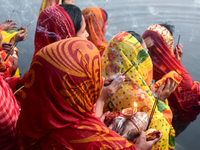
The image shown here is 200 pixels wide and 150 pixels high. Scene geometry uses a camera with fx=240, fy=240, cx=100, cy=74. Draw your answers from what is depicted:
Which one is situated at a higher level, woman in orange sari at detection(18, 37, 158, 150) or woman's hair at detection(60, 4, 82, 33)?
woman's hair at detection(60, 4, 82, 33)

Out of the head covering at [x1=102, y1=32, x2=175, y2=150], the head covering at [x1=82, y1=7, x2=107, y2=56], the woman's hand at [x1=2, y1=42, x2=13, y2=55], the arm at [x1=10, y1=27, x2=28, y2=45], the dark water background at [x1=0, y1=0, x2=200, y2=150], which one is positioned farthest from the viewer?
the dark water background at [x1=0, y1=0, x2=200, y2=150]

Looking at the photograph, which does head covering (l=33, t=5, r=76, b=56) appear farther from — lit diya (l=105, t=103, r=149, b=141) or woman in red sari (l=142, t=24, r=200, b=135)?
woman in red sari (l=142, t=24, r=200, b=135)

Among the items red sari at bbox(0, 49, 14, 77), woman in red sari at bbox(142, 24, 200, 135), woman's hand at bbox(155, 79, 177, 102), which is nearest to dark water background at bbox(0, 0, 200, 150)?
woman in red sari at bbox(142, 24, 200, 135)

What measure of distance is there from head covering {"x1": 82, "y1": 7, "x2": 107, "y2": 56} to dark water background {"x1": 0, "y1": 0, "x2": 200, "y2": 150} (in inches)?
46.5

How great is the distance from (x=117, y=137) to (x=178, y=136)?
1.76 metres

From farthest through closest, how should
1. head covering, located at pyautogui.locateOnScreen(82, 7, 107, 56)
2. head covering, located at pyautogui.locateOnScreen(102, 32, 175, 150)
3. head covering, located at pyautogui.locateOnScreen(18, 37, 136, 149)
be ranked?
head covering, located at pyautogui.locateOnScreen(82, 7, 107, 56) < head covering, located at pyautogui.locateOnScreen(102, 32, 175, 150) < head covering, located at pyautogui.locateOnScreen(18, 37, 136, 149)

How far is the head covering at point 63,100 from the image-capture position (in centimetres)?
108

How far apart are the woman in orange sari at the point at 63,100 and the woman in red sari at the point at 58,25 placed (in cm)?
91

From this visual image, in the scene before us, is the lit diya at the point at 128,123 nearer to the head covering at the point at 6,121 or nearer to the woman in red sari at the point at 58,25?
the head covering at the point at 6,121

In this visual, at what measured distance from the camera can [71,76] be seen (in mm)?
1082

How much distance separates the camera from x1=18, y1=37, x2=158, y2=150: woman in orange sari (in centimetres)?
108

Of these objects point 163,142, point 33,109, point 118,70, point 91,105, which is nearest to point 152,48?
point 118,70

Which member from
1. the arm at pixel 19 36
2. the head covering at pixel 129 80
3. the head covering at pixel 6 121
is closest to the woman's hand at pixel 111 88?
the head covering at pixel 129 80

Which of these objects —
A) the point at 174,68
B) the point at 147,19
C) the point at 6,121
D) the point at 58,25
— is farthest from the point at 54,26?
the point at 147,19
